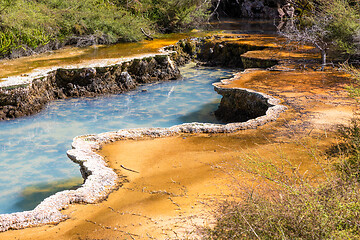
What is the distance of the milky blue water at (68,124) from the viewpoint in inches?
264

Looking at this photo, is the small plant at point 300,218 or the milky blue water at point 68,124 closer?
the small plant at point 300,218

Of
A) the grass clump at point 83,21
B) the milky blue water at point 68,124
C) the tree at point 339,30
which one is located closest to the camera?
the milky blue water at point 68,124

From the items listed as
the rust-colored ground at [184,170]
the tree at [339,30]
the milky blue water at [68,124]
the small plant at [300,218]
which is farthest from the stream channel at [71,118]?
the small plant at [300,218]

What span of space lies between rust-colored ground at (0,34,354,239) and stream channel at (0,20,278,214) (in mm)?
1729

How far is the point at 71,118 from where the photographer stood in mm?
9656

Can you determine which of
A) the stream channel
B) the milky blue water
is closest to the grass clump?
the stream channel

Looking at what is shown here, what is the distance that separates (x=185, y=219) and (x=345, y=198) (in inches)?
62.3

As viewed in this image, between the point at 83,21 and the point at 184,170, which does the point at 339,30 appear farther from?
the point at 83,21

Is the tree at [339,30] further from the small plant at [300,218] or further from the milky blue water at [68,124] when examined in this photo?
the small plant at [300,218]

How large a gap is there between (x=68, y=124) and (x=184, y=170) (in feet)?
16.3

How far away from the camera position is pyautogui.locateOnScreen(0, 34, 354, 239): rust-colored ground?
379 cm

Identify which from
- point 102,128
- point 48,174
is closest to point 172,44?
point 102,128

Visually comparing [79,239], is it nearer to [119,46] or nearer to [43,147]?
[43,147]

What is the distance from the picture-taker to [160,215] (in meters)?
3.99
